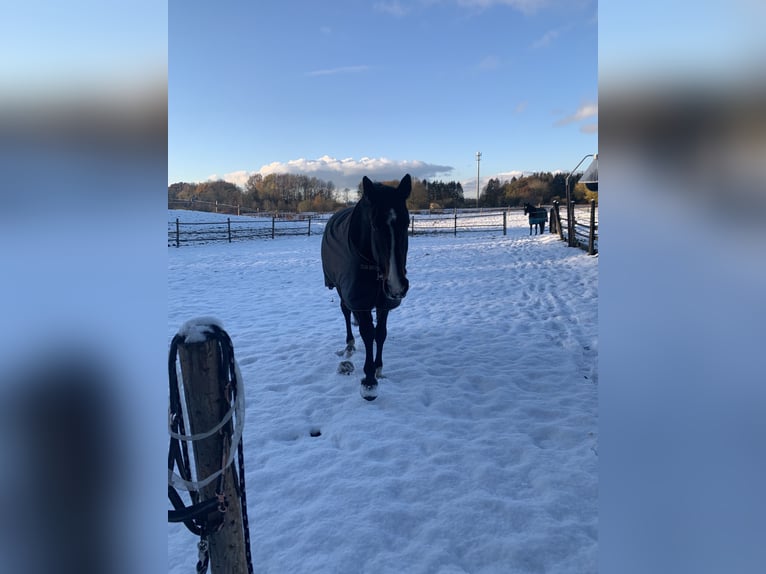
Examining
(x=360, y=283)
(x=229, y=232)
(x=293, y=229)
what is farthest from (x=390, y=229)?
(x=293, y=229)

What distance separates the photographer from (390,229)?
3.16 m

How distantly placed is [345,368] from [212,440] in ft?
9.51

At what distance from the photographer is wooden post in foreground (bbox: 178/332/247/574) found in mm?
1320

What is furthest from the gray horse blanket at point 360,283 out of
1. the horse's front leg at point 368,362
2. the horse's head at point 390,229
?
the horse's head at point 390,229

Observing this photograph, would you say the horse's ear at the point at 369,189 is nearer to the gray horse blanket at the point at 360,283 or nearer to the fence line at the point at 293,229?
the gray horse blanket at the point at 360,283

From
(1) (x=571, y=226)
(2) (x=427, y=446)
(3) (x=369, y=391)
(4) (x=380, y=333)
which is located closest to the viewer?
(2) (x=427, y=446)

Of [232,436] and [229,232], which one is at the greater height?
[229,232]

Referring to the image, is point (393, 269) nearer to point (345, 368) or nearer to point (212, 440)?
point (345, 368)

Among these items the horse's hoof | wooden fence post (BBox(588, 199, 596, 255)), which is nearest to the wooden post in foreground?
the horse's hoof
